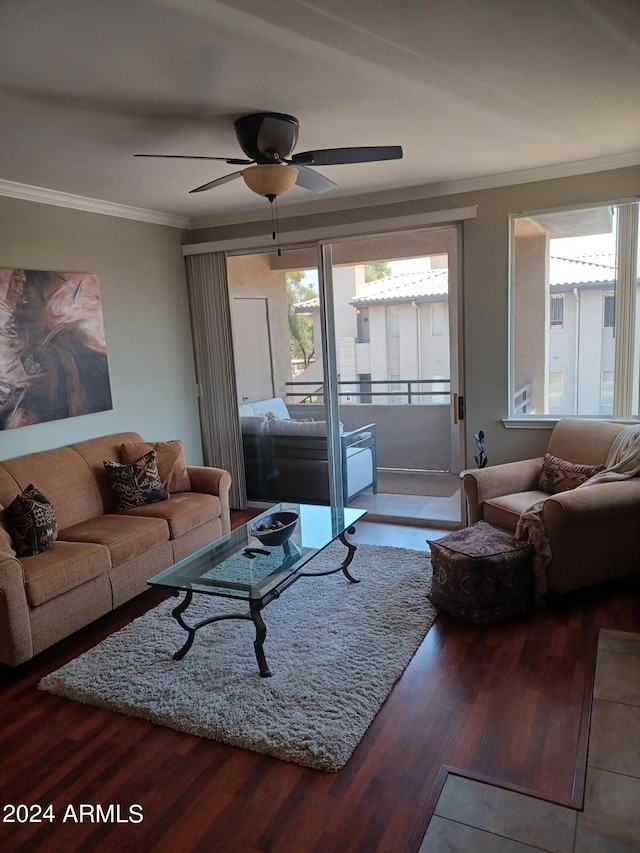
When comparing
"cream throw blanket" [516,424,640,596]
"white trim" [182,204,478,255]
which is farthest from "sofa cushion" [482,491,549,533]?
"white trim" [182,204,478,255]

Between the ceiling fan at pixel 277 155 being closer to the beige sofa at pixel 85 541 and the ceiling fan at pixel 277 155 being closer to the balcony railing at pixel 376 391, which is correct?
the beige sofa at pixel 85 541

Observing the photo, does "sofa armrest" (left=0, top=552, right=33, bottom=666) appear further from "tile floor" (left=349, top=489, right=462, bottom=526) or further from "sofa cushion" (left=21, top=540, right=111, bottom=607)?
"tile floor" (left=349, top=489, right=462, bottom=526)

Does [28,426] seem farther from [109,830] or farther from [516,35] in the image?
[516,35]

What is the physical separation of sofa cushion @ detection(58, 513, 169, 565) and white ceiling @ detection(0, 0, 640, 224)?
217 centimetres

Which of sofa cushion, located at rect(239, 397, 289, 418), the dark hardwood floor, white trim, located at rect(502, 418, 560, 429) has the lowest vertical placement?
the dark hardwood floor

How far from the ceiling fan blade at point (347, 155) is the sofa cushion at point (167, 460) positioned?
2524 millimetres

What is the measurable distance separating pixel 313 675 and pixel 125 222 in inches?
147

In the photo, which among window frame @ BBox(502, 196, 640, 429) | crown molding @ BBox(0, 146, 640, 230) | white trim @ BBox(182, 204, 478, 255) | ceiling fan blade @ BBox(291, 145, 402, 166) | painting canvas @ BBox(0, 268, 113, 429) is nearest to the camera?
ceiling fan blade @ BBox(291, 145, 402, 166)

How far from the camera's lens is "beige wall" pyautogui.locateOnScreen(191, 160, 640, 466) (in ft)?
14.0

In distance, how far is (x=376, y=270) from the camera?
4.89m

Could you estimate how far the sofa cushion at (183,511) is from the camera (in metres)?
3.99

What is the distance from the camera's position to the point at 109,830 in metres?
2.00

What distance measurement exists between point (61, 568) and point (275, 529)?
1.14m

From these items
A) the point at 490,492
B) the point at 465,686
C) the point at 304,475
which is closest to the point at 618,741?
the point at 465,686
